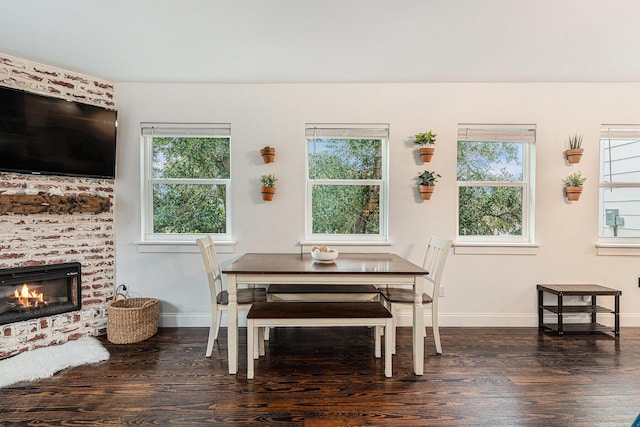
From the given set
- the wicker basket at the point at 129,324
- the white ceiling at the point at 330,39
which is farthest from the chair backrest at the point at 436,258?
the wicker basket at the point at 129,324

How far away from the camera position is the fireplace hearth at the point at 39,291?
2.69 m

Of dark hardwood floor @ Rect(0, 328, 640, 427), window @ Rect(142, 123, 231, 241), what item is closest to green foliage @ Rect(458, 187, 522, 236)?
dark hardwood floor @ Rect(0, 328, 640, 427)

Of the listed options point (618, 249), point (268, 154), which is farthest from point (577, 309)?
point (268, 154)

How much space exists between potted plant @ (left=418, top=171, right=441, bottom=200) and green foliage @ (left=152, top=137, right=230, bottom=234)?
74.7 inches

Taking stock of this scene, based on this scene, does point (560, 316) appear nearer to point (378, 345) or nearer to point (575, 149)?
point (575, 149)

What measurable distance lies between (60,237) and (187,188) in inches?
43.9

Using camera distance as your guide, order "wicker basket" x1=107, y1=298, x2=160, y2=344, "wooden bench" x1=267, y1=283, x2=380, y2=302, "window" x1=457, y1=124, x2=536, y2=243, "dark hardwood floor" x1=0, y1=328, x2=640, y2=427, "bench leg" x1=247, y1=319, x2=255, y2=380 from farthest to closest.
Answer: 1. "window" x1=457, y1=124, x2=536, y2=243
2. "wicker basket" x1=107, y1=298, x2=160, y2=344
3. "wooden bench" x1=267, y1=283, x2=380, y2=302
4. "bench leg" x1=247, y1=319, x2=255, y2=380
5. "dark hardwood floor" x1=0, y1=328, x2=640, y2=427

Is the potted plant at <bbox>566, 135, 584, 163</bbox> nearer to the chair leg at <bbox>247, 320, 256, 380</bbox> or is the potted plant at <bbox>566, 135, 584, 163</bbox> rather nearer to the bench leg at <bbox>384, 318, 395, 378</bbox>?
the bench leg at <bbox>384, 318, 395, 378</bbox>

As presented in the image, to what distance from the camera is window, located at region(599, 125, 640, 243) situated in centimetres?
335

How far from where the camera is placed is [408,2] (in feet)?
6.70

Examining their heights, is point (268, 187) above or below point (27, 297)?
above

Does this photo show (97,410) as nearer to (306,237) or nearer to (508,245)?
(306,237)

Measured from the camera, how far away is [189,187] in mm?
3383

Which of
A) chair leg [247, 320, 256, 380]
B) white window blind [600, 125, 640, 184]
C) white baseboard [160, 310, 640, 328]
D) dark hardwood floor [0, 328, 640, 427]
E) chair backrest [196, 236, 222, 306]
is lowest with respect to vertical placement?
dark hardwood floor [0, 328, 640, 427]
